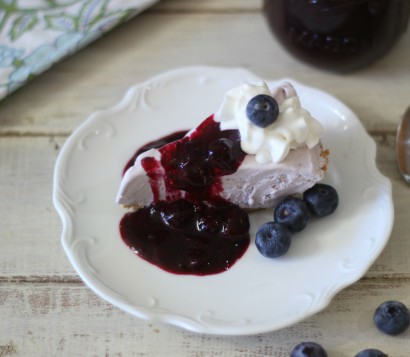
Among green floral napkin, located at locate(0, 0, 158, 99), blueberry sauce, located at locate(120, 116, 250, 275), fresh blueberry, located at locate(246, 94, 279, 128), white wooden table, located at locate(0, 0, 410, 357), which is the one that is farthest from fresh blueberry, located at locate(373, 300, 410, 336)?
green floral napkin, located at locate(0, 0, 158, 99)

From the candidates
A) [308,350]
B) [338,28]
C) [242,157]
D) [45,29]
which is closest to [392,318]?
[308,350]

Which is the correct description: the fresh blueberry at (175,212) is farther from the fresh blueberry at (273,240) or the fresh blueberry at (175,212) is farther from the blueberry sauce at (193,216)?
the fresh blueberry at (273,240)

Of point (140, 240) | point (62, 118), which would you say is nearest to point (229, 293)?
point (140, 240)

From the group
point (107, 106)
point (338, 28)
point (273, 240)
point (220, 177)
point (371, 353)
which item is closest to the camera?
point (371, 353)

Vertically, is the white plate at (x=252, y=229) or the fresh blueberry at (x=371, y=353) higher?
the white plate at (x=252, y=229)

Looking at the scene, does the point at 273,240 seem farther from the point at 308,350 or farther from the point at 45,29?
the point at 45,29

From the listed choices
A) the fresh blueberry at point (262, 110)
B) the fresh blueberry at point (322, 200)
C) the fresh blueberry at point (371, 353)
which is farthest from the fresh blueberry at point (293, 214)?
the fresh blueberry at point (371, 353)
